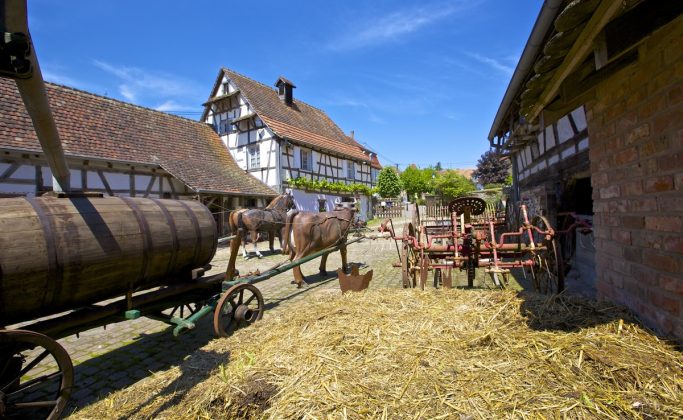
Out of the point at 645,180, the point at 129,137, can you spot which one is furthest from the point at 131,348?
the point at 129,137

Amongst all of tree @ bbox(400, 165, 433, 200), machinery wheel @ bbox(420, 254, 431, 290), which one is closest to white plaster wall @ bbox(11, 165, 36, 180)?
machinery wheel @ bbox(420, 254, 431, 290)

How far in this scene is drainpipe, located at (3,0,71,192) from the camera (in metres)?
1.60

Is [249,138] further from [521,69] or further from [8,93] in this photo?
[521,69]

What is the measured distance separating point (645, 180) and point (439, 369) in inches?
74.0

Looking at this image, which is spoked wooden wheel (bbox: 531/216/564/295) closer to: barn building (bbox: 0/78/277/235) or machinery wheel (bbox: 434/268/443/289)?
machinery wheel (bbox: 434/268/443/289)

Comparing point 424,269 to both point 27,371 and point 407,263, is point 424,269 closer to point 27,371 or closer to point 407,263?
point 407,263

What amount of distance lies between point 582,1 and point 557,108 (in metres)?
1.48

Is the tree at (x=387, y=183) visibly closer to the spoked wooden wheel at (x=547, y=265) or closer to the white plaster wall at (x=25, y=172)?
the white plaster wall at (x=25, y=172)

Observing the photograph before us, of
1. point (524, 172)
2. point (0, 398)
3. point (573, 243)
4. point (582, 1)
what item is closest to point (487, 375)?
point (582, 1)

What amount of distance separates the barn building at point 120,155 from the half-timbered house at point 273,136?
3.85 ft

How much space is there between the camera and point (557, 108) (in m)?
2.95

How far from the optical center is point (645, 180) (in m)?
2.39

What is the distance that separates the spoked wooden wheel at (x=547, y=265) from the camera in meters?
4.31

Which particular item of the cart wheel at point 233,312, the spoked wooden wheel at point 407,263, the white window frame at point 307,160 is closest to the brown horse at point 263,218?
the spoked wooden wheel at point 407,263
